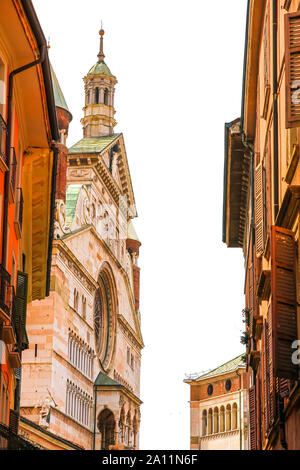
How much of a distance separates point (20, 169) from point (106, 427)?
152 feet

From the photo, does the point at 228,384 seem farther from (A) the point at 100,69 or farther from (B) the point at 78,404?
(A) the point at 100,69

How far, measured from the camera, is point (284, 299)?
1509 cm

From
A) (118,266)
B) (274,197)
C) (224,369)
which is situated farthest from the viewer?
(224,369)

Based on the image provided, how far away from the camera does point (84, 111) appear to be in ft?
258

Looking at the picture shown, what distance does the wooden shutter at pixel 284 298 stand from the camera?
14.5 metres

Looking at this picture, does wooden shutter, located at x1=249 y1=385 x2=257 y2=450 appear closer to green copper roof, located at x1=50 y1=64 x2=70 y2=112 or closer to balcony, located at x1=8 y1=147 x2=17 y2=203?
balcony, located at x1=8 y1=147 x2=17 y2=203

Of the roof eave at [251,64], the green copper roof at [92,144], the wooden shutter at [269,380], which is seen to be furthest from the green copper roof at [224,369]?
the wooden shutter at [269,380]

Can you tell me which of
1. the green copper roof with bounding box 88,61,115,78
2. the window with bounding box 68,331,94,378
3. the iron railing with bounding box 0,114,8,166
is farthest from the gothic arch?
the iron railing with bounding box 0,114,8,166

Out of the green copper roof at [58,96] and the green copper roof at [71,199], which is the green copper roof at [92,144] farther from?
the green copper roof at [58,96]

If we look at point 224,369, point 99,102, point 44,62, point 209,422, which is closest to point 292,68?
point 44,62

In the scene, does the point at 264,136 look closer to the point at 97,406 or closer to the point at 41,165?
the point at 41,165

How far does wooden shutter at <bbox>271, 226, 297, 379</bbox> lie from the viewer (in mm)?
14518

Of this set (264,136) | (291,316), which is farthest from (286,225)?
(264,136)
